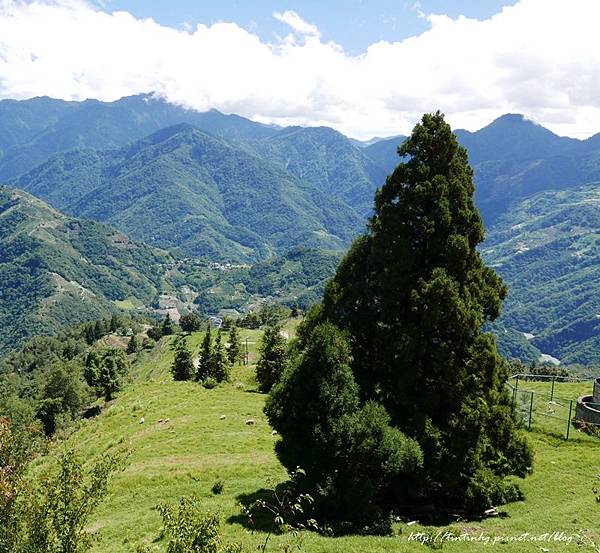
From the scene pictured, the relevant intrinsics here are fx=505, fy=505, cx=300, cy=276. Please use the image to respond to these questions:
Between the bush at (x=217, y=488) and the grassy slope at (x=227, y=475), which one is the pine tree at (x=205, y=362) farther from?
the bush at (x=217, y=488)

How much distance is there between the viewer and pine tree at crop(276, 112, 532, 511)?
19906 millimetres

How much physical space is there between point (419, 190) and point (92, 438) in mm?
33483

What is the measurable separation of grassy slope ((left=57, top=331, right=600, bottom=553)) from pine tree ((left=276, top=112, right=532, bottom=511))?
214 centimetres

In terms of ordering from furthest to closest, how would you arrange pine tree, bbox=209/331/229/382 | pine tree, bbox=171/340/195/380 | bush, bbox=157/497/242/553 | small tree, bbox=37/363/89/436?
1. pine tree, bbox=171/340/195/380
2. small tree, bbox=37/363/89/436
3. pine tree, bbox=209/331/229/382
4. bush, bbox=157/497/242/553

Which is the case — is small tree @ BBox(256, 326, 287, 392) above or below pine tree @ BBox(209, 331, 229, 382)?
above

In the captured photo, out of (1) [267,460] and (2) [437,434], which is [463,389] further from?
(1) [267,460]

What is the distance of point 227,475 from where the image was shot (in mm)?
27156

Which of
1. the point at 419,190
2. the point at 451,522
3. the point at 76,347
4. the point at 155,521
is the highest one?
the point at 419,190

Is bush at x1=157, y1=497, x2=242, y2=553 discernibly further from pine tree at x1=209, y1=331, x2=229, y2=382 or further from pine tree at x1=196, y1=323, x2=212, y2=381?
pine tree at x1=196, y1=323, x2=212, y2=381

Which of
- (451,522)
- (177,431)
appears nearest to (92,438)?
(177,431)

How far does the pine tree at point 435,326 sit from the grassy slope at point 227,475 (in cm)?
214

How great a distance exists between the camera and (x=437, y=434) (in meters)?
19.5

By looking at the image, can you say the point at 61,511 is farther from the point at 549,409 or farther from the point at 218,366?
the point at 218,366

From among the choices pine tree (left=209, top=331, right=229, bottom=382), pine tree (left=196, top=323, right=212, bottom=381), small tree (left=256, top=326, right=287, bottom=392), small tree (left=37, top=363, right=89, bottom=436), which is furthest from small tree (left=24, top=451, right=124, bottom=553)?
small tree (left=37, top=363, right=89, bottom=436)
